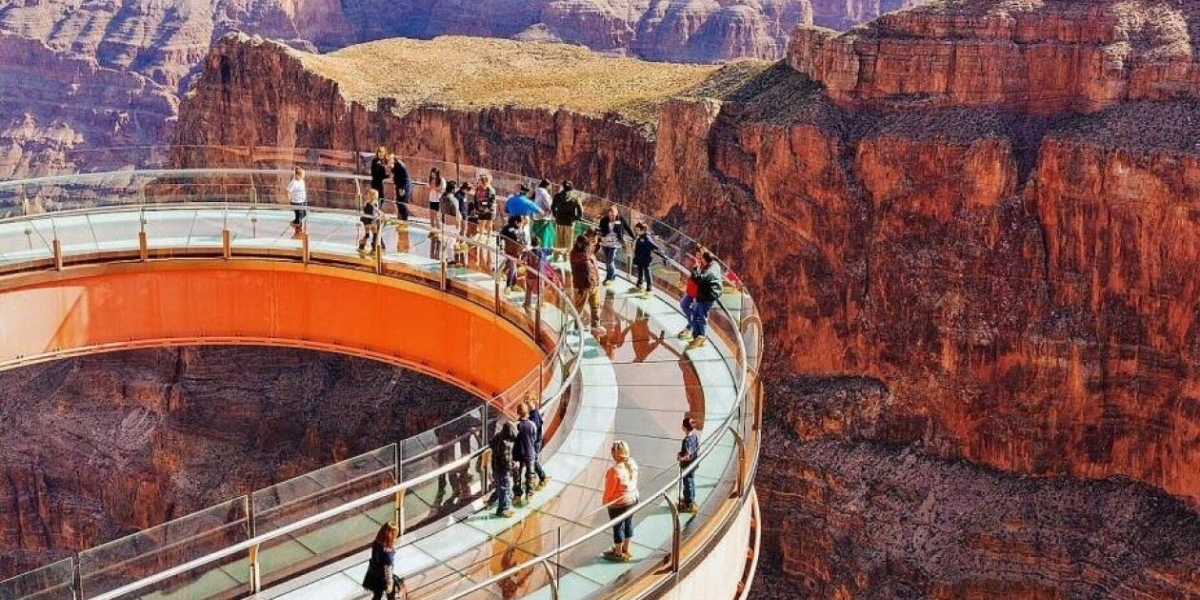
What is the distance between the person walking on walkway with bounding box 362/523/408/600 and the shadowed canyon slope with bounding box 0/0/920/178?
124 m

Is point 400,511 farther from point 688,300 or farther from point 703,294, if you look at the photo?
point 688,300

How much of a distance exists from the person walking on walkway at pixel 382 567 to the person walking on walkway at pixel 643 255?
1295 cm

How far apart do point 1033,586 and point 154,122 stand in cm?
10604

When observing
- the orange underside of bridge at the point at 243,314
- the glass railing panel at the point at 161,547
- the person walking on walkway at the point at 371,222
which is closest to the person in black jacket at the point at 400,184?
the person walking on walkway at the point at 371,222

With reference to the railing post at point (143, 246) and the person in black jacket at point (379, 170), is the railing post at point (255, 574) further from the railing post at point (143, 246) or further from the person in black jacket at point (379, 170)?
the railing post at point (143, 246)

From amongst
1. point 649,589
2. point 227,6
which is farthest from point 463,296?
point 227,6

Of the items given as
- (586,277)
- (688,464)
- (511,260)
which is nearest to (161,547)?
(688,464)

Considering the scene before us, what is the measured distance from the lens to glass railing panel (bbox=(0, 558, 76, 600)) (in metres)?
14.2

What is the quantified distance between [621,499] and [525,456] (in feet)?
5.90

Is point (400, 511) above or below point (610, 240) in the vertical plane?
below

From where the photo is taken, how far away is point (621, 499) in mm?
17203

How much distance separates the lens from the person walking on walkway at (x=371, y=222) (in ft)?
97.9

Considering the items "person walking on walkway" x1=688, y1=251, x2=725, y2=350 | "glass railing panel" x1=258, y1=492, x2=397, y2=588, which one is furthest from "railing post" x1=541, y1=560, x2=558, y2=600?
"person walking on walkway" x1=688, y1=251, x2=725, y2=350

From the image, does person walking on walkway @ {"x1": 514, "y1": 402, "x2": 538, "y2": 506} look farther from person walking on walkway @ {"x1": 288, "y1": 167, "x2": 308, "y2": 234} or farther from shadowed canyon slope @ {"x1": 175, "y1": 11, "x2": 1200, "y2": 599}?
shadowed canyon slope @ {"x1": 175, "y1": 11, "x2": 1200, "y2": 599}
